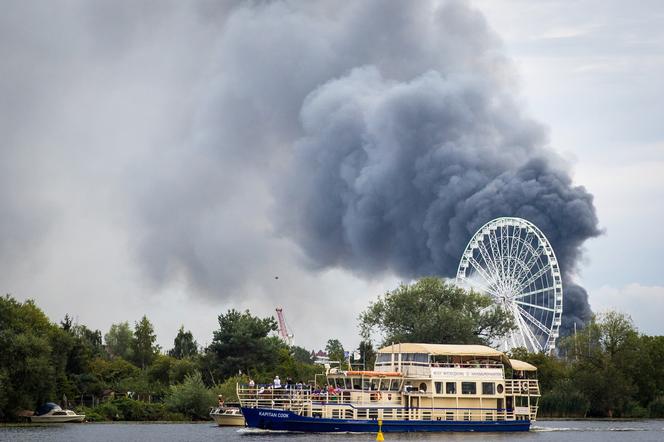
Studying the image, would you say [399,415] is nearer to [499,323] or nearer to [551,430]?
[551,430]

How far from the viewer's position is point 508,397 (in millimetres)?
80000

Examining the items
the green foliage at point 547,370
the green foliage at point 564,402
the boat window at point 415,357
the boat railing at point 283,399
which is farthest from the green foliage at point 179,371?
the boat window at point 415,357

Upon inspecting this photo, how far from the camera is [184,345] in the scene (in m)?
175

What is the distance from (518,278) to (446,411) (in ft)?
260

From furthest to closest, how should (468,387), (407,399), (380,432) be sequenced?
(468,387) < (407,399) < (380,432)

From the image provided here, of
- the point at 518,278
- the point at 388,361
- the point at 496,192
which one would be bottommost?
the point at 388,361

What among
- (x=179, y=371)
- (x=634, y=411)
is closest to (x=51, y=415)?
(x=179, y=371)

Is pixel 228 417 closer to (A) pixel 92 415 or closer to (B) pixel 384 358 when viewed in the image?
(A) pixel 92 415

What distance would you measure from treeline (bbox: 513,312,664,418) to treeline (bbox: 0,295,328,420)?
2594cm

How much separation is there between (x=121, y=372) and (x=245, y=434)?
51229 mm

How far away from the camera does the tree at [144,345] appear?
166 m

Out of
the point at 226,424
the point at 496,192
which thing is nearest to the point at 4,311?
the point at 226,424

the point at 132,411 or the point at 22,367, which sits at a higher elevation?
the point at 22,367

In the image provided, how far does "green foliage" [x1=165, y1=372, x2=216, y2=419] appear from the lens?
9725cm
